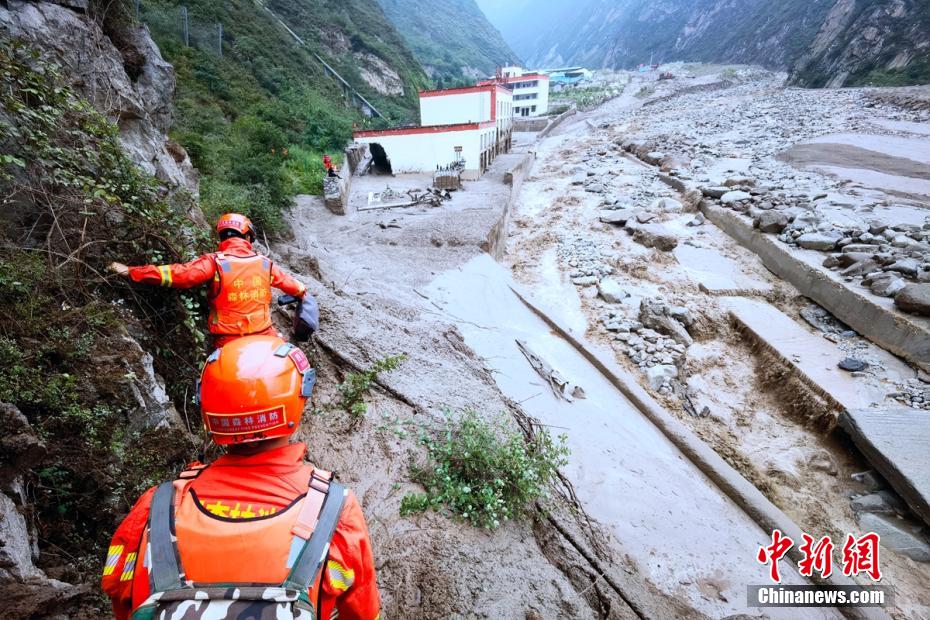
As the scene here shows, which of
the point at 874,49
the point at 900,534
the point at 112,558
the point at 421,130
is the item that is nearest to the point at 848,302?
the point at 900,534

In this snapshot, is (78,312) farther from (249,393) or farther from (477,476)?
(477,476)

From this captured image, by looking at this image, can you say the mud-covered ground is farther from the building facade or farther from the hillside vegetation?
the hillside vegetation

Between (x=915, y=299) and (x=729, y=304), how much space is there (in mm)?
2733

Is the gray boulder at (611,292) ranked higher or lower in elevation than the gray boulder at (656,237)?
lower

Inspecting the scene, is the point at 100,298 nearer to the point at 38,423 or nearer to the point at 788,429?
the point at 38,423

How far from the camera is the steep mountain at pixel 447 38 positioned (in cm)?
5813

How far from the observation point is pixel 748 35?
66125mm

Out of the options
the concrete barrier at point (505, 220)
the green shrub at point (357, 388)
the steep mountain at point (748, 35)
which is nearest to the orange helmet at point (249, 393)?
the green shrub at point (357, 388)

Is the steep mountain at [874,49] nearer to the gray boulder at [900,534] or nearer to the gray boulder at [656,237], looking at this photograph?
the gray boulder at [656,237]

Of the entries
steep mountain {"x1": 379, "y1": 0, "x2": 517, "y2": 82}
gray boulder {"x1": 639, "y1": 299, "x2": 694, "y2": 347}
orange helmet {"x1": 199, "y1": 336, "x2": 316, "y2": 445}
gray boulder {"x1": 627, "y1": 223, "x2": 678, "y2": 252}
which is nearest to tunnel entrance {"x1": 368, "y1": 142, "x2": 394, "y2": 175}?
gray boulder {"x1": 627, "y1": 223, "x2": 678, "y2": 252}

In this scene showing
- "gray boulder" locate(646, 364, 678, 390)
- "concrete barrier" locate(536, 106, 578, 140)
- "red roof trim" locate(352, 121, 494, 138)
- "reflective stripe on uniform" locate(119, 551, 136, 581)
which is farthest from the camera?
"concrete barrier" locate(536, 106, 578, 140)

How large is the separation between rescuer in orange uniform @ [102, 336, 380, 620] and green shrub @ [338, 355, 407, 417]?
Answer: 210cm

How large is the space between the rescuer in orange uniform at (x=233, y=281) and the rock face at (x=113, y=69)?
2.64 feet

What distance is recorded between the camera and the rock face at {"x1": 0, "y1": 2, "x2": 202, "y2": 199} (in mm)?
3324
